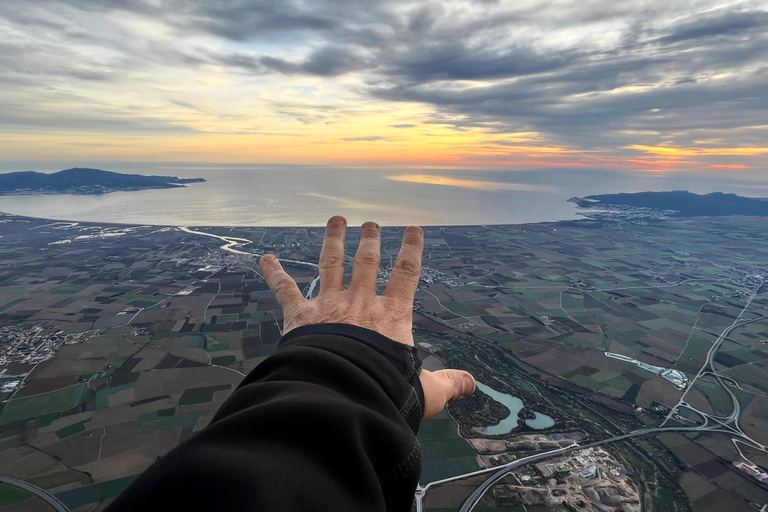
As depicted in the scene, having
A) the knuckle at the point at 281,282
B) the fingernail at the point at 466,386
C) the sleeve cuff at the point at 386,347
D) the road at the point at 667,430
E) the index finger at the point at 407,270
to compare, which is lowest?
the road at the point at 667,430

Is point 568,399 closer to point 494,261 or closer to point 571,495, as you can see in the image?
point 571,495

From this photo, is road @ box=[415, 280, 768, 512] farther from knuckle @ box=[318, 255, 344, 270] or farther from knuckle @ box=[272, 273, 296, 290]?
knuckle @ box=[318, 255, 344, 270]

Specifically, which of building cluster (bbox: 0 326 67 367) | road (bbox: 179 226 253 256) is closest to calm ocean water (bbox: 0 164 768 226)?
road (bbox: 179 226 253 256)

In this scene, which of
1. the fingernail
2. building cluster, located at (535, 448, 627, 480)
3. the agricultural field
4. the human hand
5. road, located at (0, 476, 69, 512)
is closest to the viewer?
the human hand

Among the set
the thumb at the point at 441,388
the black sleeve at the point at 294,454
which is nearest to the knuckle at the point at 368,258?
the thumb at the point at 441,388

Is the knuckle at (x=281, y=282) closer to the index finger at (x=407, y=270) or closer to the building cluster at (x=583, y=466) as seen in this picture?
the index finger at (x=407, y=270)

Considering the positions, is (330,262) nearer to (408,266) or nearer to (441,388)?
(408,266)
